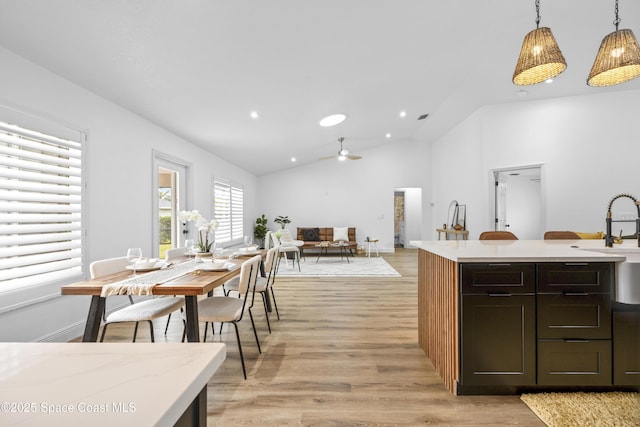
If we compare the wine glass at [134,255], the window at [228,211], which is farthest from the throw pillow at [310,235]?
the wine glass at [134,255]

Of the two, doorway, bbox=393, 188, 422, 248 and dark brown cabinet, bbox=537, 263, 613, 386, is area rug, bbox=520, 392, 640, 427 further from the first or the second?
doorway, bbox=393, 188, 422, 248

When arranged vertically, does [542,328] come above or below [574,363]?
above

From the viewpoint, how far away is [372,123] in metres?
6.49

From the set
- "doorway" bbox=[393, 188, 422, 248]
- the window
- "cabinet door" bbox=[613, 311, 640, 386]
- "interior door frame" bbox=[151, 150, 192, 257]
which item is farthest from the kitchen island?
"doorway" bbox=[393, 188, 422, 248]

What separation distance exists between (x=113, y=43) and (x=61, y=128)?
984mm

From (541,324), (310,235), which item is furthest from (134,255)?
(310,235)

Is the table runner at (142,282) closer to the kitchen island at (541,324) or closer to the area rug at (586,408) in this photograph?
the kitchen island at (541,324)

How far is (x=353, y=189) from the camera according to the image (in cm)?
938

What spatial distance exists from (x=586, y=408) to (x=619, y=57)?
2.15 metres

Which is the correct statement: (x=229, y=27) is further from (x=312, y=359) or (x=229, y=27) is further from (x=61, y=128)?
(x=312, y=359)

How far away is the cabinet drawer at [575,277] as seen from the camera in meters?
1.94

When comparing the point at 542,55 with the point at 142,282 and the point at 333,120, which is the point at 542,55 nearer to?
the point at 142,282

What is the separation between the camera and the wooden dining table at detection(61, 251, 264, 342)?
1.89 m

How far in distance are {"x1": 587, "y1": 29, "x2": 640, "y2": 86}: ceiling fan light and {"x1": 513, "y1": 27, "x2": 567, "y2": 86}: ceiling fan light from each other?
0.24 metres
